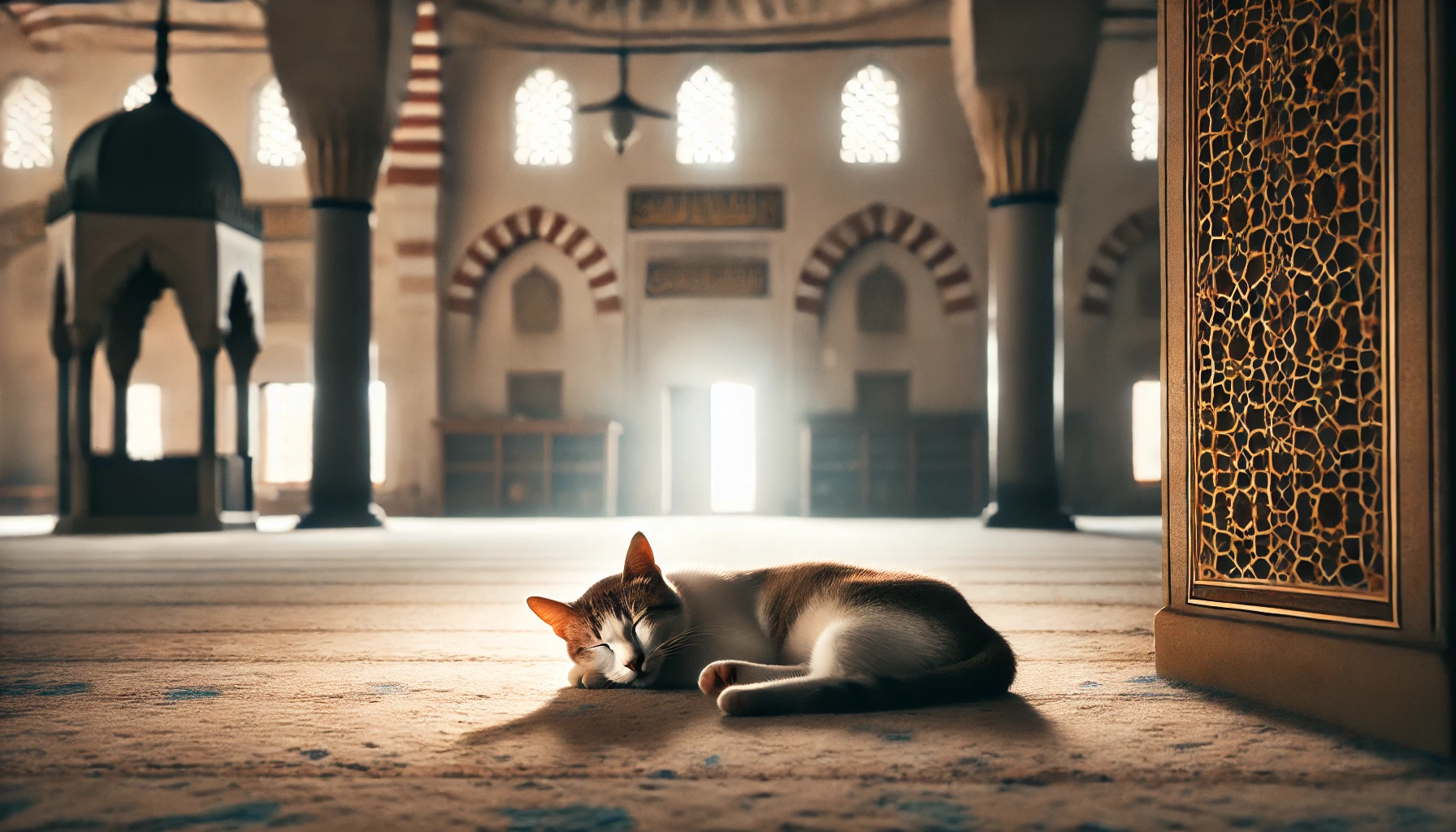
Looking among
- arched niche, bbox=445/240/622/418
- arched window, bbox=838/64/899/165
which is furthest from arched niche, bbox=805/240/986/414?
arched niche, bbox=445/240/622/418

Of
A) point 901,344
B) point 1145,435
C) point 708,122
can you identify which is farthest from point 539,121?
point 1145,435

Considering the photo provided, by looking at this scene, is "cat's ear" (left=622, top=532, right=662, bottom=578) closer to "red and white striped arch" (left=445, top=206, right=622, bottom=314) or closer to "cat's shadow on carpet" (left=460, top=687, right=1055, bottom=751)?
"cat's shadow on carpet" (left=460, top=687, right=1055, bottom=751)

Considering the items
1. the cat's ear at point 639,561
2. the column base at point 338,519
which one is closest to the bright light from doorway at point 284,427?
the column base at point 338,519

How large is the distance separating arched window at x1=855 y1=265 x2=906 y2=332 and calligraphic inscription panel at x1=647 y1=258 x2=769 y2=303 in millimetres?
1005

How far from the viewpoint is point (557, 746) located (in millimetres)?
1597

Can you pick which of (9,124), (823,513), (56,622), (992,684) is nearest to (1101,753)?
(992,684)

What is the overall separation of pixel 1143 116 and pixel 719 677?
10992mm

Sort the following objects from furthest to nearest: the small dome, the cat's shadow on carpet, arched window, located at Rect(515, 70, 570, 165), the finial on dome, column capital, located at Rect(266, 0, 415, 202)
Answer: arched window, located at Rect(515, 70, 570, 165)
column capital, located at Rect(266, 0, 415, 202)
the finial on dome
the small dome
the cat's shadow on carpet

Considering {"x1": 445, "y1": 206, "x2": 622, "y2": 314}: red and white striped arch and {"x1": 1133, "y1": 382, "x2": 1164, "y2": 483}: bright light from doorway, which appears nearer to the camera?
{"x1": 1133, "y1": 382, "x2": 1164, "y2": 483}: bright light from doorway

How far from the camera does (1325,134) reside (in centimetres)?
183

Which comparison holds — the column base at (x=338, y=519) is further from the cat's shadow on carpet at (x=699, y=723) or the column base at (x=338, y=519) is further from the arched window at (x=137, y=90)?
the cat's shadow on carpet at (x=699, y=723)

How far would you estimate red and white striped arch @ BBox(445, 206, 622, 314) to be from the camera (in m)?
11.6

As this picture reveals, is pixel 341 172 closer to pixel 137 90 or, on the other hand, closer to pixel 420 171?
pixel 420 171

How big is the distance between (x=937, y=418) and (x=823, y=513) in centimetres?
144
